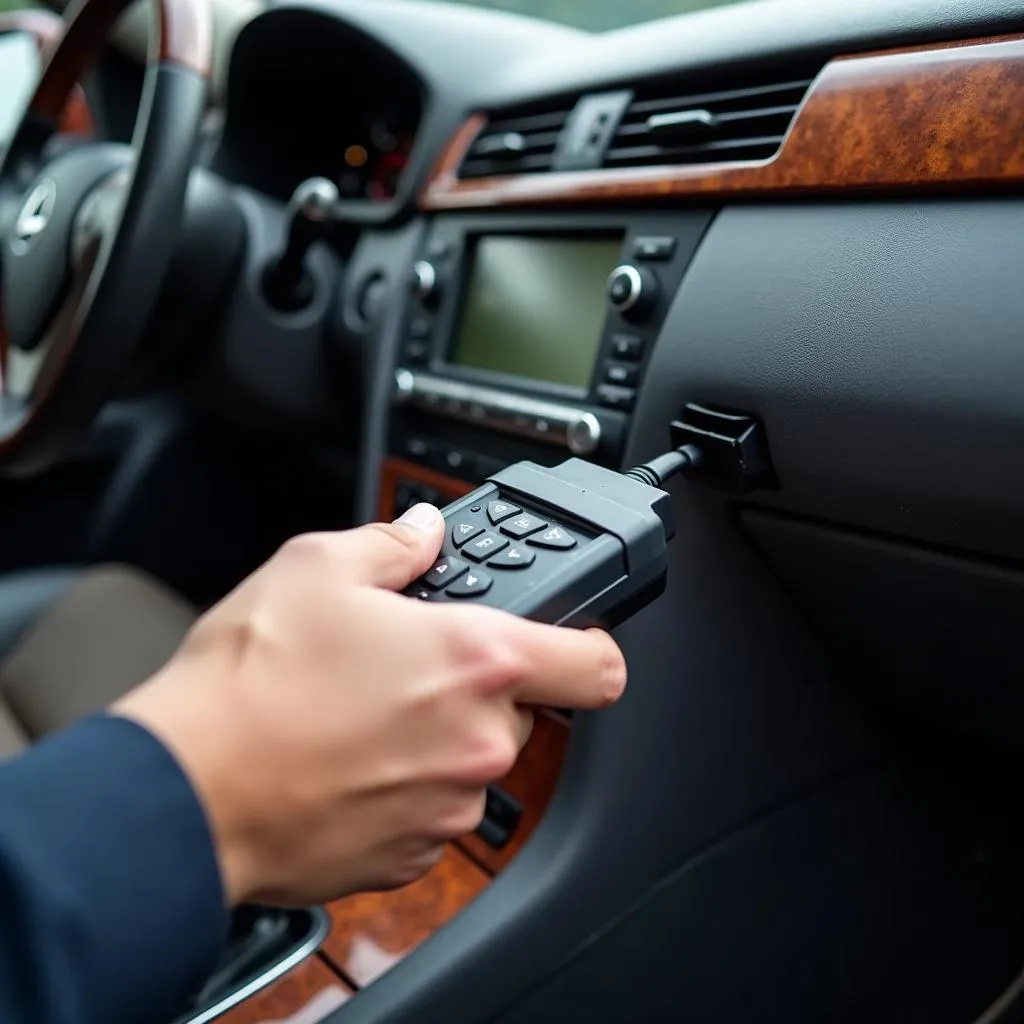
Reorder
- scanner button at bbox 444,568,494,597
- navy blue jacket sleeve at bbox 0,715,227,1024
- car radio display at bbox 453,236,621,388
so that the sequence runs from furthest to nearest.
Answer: car radio display at bbox 453,236,621,388 < scanner button at bbox 444,568,494,597 < navy blue jacket sleeve at bbox 0,715,227,1024

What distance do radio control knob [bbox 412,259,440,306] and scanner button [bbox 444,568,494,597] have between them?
1.83 feet

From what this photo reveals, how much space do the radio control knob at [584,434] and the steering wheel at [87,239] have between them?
1.26 feet

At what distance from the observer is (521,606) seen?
1.38 feet

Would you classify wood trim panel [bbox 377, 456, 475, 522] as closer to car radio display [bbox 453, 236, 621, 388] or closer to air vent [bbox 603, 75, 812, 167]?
car radio display [bbox 453, 236, 621, 388]

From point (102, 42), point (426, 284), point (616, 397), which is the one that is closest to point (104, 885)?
point (616, 397)

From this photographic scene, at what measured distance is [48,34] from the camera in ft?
5.34

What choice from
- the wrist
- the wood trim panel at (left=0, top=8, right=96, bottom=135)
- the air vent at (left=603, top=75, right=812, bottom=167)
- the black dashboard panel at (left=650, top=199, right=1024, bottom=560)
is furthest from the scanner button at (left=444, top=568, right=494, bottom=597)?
the wood trim panel at (left=0, top=8, right=96, bottom=135)

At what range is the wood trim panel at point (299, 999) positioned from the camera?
679 millimetres

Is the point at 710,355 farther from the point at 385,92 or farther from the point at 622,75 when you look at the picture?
the point at 385,92

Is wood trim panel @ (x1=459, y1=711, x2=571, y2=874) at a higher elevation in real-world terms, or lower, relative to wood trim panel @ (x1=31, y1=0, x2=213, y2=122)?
lower

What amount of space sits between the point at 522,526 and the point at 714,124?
36 centimetres

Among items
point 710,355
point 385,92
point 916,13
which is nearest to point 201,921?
point 710,355

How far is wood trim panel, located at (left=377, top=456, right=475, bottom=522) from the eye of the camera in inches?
36.1

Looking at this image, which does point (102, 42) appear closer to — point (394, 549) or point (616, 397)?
point (616, 397)
